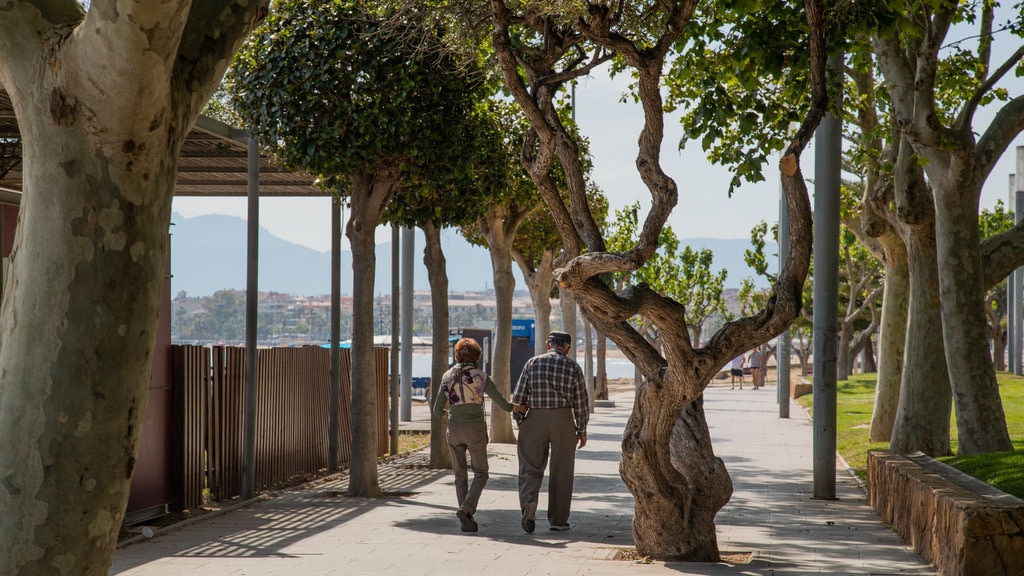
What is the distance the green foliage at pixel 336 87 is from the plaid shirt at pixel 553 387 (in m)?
2.89

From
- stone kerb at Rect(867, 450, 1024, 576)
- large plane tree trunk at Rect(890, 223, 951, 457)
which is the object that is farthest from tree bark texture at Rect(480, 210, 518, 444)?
stone kerb at Rect(867, 450, 1024, 576)

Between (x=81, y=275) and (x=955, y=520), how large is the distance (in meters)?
5.55

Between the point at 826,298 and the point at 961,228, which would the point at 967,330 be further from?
the point at 826,298

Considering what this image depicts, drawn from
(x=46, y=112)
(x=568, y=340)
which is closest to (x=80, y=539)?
(x=46, y=112)

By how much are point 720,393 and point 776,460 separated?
983 inches

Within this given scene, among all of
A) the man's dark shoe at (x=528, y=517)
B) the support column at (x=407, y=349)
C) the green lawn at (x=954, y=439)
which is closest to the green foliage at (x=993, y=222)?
the green lawn at (x=954, y=439)

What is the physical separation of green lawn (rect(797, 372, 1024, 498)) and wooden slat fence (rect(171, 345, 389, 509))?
22.0 feet

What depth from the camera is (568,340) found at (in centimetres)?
939

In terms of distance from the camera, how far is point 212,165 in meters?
13.4

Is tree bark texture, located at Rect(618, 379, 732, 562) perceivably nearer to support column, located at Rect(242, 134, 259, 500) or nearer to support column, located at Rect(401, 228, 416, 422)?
support column, located at Rect(242, 134, 259, 500)

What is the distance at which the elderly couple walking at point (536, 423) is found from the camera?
32.1 feet

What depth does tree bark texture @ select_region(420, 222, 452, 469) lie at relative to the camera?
1471 centimetres

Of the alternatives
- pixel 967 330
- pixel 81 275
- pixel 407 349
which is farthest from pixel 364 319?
pixel 407 349

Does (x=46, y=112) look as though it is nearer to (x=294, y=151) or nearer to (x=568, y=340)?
(x=568, y=340)
